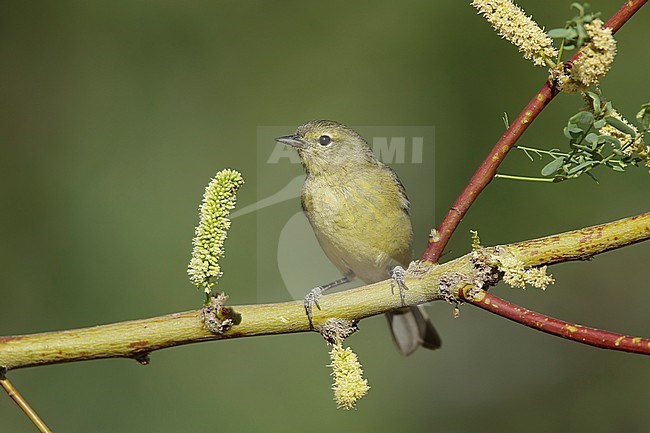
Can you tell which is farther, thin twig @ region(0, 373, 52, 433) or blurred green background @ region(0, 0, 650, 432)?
blurred green background @ region(0, 0, 650, 432)

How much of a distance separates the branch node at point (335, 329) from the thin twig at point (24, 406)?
493 mm

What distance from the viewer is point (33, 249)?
161 inches

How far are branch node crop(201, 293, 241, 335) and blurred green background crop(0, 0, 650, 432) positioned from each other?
7.77 feet

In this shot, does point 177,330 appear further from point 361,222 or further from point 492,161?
point 361,222

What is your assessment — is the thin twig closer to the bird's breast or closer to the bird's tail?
the bird's breast

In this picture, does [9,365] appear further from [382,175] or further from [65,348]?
[382,175]

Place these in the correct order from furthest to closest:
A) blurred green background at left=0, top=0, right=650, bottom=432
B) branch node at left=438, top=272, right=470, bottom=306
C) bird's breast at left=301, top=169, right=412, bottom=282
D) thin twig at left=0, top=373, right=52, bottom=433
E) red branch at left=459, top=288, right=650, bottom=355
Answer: blurred green background at left=0, top=0, right=650, bottom=432
bird's breast at left=301, top=169, right=412, bottom=282
branch node at left=438, top=272, right=470, bottom=306
thin twig at left=0, top=373, right=52, bottom=433
red branch at left=459, top=288, right=650, bottom=355

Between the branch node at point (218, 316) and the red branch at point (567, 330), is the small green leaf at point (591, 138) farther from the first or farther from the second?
the branch node at point (218, 316)

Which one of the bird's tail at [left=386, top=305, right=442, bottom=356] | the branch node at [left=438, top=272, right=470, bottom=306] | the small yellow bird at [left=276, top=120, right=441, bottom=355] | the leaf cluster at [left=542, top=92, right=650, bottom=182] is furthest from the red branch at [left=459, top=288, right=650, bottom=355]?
the bird's tail at [left=386, top=305, right=442, bottom=356]

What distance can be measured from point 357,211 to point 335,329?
1.70 metres

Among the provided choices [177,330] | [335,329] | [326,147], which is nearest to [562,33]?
[335,329]

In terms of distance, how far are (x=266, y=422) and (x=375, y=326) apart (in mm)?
777

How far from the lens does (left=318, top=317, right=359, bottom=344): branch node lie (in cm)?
145

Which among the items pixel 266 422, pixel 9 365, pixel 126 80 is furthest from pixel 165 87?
pixel 9 365
